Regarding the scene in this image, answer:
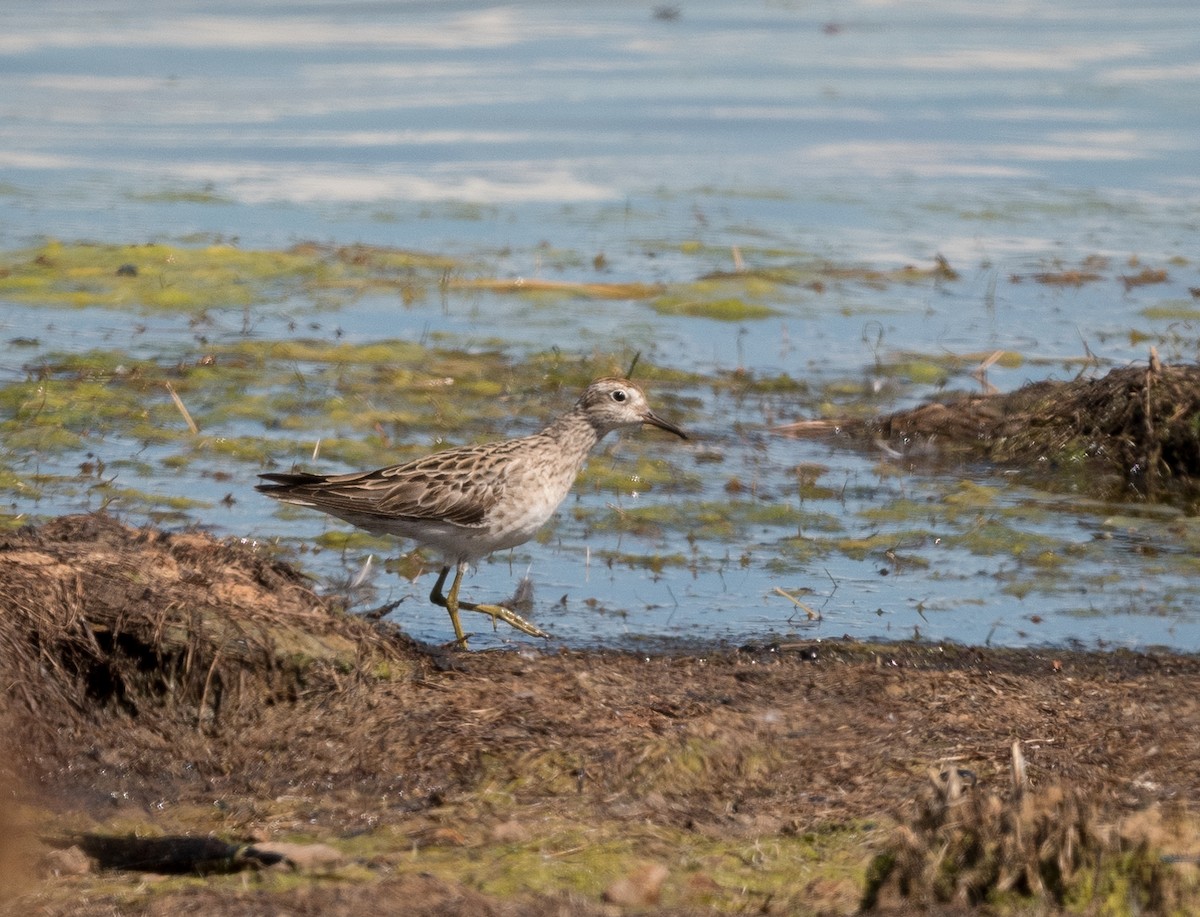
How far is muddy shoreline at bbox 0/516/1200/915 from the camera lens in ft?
17.3

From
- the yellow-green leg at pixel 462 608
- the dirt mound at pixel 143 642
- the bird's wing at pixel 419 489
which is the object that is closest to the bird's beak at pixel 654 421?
the bird's wing at pixel 419 489

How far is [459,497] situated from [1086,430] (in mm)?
4942

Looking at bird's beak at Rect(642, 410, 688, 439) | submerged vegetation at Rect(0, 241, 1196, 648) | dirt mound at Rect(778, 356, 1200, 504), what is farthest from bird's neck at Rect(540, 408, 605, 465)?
dirt mound at Rect(778, 356, 1200, 504)

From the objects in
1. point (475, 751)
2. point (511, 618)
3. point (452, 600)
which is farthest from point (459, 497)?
point (475, 751)

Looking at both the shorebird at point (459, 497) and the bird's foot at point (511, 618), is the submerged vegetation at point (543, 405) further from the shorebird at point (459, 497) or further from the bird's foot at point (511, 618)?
the bird's foot at point (511, 618)

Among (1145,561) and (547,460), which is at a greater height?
(547,460)

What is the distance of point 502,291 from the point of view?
15.4 m

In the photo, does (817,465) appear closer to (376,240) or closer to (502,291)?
(502,291)

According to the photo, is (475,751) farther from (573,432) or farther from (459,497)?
(573,432)

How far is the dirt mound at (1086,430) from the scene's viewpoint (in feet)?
36.9

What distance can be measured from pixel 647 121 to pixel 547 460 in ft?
49.9

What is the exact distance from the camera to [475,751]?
254 inches

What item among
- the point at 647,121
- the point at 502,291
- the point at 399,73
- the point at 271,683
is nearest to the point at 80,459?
the point at 271,683

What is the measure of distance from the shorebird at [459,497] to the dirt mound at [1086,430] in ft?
12.9
